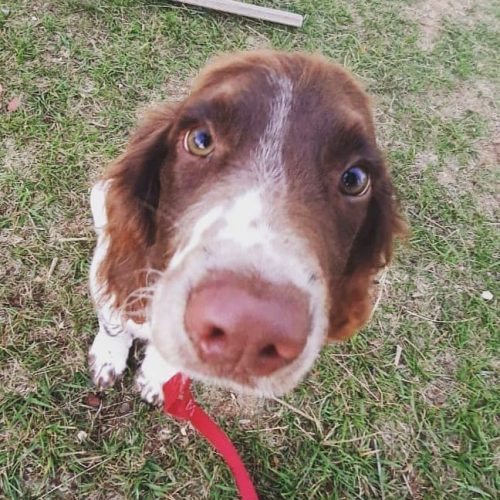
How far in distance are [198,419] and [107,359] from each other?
0.81 m

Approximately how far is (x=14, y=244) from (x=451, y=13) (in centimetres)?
592

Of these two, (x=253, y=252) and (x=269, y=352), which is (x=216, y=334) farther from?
(x=253, y=252)

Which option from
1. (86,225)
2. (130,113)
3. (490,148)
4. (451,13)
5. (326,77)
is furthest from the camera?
(451,13)

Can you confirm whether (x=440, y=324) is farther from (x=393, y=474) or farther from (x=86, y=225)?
(x=86, y=225)

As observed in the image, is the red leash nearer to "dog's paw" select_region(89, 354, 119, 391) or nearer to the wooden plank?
"dog's paw" select_region(89, 354, 119, 391)

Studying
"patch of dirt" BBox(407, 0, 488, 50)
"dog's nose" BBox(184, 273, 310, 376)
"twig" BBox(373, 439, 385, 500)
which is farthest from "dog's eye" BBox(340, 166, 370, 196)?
"patch of dirt" BBox(407, 0, 488, 50)

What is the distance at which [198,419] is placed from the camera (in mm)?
3420

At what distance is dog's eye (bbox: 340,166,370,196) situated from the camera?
2.55 m

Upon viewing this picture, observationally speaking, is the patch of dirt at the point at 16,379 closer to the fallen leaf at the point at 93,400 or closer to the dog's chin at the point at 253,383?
the fallen leaf at the point at 93,400

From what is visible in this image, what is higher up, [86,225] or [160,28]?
[160,28]

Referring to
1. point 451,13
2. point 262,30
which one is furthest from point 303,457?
point 451,13

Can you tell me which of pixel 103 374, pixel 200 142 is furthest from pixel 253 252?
pixel 103 374

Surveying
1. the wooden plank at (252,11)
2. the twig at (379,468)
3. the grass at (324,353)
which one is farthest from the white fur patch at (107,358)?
the wooden plank at (252,11)

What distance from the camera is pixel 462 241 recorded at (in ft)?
17.4
